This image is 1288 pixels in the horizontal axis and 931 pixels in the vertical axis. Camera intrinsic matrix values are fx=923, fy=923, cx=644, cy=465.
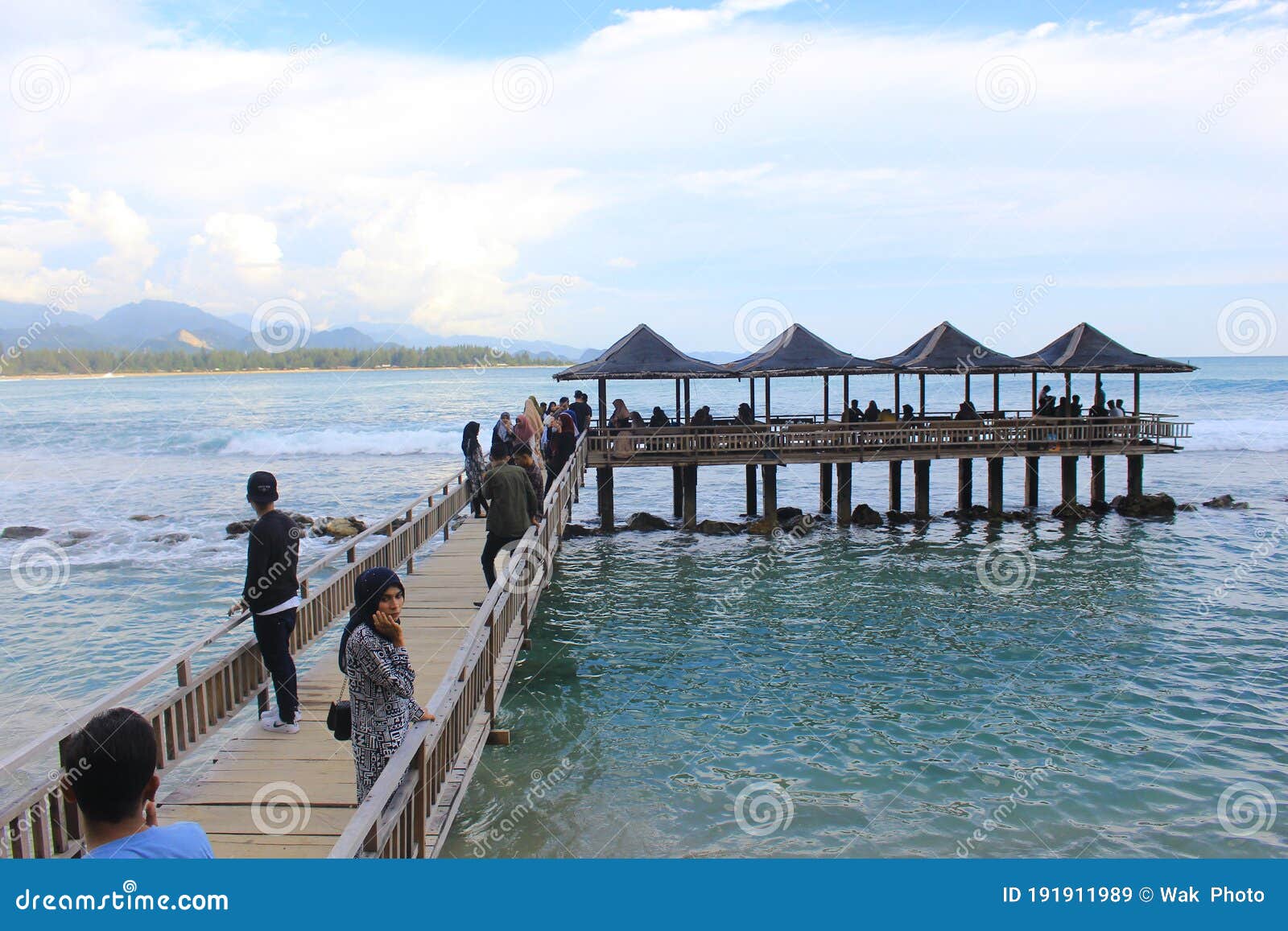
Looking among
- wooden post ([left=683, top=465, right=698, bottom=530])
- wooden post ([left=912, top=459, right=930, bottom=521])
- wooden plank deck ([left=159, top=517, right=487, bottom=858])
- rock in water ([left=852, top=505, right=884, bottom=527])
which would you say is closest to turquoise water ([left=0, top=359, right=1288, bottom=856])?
rock in water ([left=852, top=505, right=884, bottom=527])

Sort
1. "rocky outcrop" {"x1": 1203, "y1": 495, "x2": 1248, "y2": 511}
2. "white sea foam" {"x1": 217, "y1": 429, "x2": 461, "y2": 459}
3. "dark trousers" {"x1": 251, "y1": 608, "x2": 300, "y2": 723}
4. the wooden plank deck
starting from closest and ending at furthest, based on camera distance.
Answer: the wooden plank deck, "dark trousers" {"x1": 251, "y1": 608, "x2": 300, "y2": 723}, "rocky outcrop" {"x1": 1203, "y1": 495, "x2": 1248, "y2": 511}, "white sea foam" {"x1": 217, "y1": 429, "x2": 461, "y2": 459}

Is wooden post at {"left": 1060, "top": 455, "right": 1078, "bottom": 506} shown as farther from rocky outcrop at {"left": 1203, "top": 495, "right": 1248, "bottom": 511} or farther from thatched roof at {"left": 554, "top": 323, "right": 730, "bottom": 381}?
thatched roof at {"left": 554, "top": 323, "right": 730, "bottom": 381}

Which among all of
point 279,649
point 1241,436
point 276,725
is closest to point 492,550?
point 276,725

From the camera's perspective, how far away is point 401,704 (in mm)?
5223

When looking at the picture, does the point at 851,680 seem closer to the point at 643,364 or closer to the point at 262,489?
the point at 262,489

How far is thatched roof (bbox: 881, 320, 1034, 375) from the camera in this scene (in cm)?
2539

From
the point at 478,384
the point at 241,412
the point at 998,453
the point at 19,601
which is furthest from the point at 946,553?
the point at 478,384

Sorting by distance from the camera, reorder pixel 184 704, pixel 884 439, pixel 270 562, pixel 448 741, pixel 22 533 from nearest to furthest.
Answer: pixel 448 741 → pixel 184 704 → pixel 270 562 → pixel 884 439 → pixel 22 533

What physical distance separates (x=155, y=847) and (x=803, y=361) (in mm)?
22370

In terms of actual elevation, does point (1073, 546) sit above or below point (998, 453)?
below

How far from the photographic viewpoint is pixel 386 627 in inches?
203

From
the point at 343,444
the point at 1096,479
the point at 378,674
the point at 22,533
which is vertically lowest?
the point at 22,533

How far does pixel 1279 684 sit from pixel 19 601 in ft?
77.4
